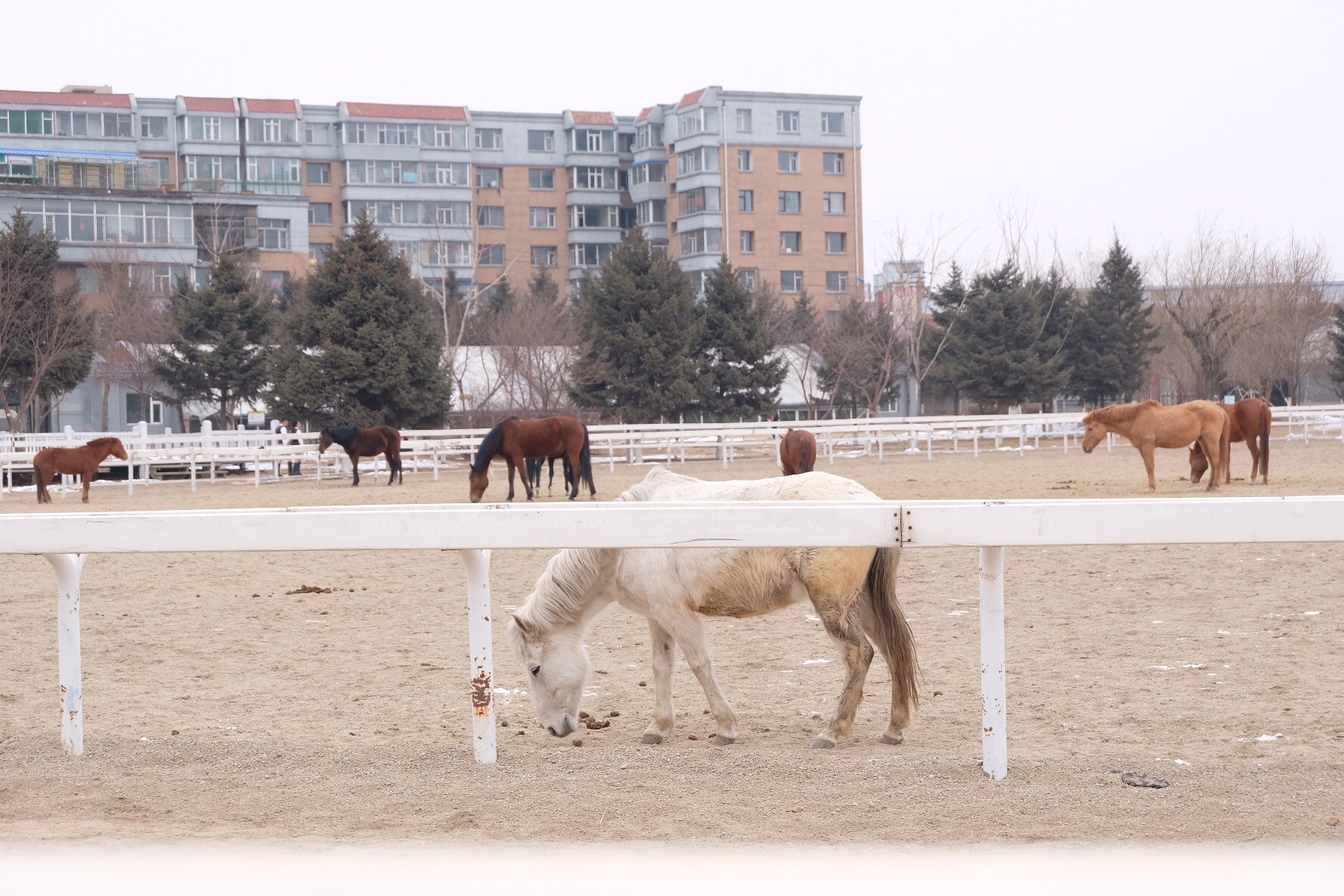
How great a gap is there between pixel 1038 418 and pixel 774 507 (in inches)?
1119

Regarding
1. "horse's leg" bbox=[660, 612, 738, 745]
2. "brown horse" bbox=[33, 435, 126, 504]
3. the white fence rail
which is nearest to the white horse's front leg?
"horse's leg" bbox=[660, 612, 738, 745]

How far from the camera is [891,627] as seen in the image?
5.54 m

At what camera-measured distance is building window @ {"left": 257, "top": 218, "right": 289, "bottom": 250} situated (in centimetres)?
7712

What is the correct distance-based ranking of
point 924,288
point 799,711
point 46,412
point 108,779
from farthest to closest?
point 924,288 < point 46,412 < point 799,711 < point 108,779

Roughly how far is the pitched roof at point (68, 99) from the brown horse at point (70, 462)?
190 ft

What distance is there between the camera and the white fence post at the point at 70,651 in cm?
498

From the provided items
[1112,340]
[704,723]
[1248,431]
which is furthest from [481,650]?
[1112,340]

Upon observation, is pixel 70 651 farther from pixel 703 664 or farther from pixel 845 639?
pixel 845 639

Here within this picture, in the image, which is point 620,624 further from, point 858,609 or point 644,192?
point 644,192

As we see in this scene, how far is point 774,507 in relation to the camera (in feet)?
14.9

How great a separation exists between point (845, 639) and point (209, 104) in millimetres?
85076

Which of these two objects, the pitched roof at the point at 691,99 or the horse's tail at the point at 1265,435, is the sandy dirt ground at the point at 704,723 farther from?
the pitched roof at the point at 691,99

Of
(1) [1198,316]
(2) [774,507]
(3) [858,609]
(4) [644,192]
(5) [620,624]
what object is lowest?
(5) [620,624]

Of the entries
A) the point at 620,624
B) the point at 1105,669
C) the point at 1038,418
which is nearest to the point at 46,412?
the point at 1038,418
